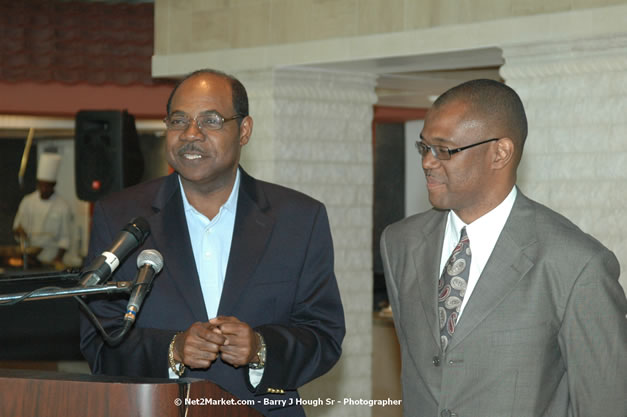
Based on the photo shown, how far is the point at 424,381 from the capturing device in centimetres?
239

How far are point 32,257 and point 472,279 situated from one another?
6.75 meters

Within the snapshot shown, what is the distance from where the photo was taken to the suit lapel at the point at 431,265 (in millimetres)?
2406

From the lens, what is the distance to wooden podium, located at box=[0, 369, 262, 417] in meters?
1.85

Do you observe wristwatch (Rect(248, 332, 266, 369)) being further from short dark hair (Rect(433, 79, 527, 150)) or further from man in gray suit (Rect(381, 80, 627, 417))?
short dark hair (Rect(433, 79, 527, 150))

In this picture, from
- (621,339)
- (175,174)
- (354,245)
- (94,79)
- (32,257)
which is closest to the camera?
(621,339)

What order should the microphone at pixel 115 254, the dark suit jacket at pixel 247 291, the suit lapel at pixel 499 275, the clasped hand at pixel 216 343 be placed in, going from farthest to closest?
the dark suit jacket at pixel 247 291 < the suit lapel at pixel 499 275 < the clasped hand at pixel 216 343 < the microphone at pixel 115 254

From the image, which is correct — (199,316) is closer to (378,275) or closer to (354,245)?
(354,245)

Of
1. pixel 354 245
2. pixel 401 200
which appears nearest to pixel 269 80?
pixel 354 245

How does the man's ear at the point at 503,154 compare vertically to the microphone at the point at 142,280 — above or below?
above

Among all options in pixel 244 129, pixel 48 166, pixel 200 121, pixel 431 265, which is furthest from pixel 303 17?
pixel 48 166

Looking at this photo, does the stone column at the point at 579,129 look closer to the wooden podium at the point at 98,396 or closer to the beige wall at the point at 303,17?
the beige wall at the point at 303,17

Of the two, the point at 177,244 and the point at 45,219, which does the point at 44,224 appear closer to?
the point at 45,219

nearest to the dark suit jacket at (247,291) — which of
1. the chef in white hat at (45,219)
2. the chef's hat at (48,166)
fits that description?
the chef in white hat at (45,219)

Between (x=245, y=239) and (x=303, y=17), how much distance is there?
10.4 ft
